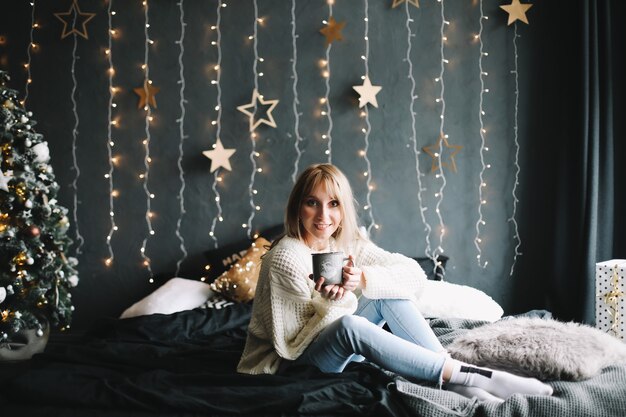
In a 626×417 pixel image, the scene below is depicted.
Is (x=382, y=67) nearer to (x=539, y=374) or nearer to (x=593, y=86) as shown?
(x=593, y=86)

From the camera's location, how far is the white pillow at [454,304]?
2.94 meters

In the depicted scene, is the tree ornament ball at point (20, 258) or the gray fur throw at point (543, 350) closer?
the gray fur throw at point (543, 350)

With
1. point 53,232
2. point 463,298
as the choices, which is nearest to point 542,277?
point 463,298

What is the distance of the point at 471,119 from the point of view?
388 cm

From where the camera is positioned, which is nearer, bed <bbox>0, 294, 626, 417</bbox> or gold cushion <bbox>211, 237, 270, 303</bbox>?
bed <bbox>0, 294, 626, 417</bbox>

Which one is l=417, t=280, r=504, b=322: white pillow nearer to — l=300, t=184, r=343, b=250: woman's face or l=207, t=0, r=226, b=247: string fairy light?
l=300, t=184, r=343, b=250: woman's face

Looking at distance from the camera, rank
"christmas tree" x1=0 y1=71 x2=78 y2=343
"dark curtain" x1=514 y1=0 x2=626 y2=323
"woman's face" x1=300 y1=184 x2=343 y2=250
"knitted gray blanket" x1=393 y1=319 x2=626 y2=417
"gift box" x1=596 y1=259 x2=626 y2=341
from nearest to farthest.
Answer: "knitted gray blanket" x1=393 y1=319 x2=626 y2=417 → "woman's face" x1=300 y1=184 x2=343 y2=250 → "christmas tree" x1=0 y1=71 x2=78 y2=343 → "gift box" x1=596 y1=259 x2=626 y2=341 → "dark curtain" x1=514 y1=0 x2=626 y2=323

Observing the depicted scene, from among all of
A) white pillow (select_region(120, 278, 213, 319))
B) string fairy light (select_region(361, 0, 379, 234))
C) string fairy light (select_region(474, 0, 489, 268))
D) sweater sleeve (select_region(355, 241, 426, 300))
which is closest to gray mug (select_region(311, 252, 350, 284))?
sweater sleeve (select_region(355, 241, 426, 300))

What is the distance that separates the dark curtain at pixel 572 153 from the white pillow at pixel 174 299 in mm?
2152

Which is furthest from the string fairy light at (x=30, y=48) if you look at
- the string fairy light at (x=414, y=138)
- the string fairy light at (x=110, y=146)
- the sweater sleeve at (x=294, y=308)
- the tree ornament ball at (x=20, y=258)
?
the sweater sleeve at (x=294, y=308)

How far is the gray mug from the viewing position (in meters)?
1.91

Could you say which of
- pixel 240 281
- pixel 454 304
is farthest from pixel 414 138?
pixel 240 281

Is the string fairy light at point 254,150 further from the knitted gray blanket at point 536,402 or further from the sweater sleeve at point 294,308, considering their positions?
the knitted gray blanket at point 536,402

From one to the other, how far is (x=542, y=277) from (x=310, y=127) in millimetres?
1901
